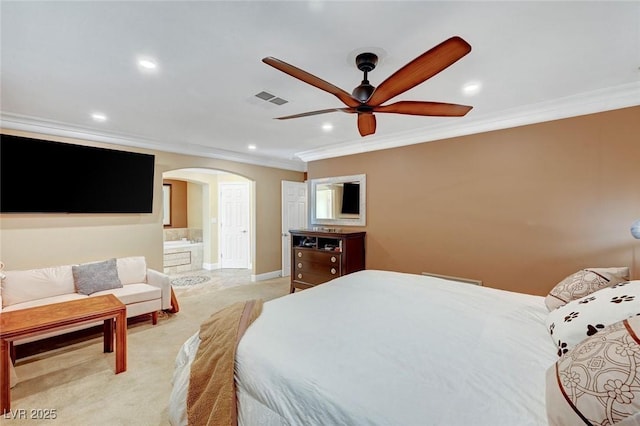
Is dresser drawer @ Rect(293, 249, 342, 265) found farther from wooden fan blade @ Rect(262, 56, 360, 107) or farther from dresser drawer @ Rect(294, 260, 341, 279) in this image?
wooden fan blade @ Rect(262, 56, 360, 107)

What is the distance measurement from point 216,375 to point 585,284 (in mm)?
2121

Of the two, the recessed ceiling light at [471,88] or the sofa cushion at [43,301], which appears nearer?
the recessed ceiling light at [471,88]

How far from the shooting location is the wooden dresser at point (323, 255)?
4129 millimetres

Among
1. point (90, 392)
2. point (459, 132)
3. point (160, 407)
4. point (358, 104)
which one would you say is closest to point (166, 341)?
point (90, 392)

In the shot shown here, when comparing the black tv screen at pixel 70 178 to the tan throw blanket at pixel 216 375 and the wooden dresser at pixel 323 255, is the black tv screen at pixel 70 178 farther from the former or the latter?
the tan throw blanket at pixel 216 375

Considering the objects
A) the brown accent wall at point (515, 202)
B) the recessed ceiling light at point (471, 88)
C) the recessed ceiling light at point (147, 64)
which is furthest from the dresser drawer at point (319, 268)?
the recessed ceiling light at point (147, 64)

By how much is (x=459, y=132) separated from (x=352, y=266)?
2324mm

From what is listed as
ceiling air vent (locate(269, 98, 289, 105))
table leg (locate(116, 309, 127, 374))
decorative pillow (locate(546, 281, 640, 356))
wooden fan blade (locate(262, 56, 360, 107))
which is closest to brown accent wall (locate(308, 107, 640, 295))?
decorative pillow (locate(546, 281, 640, 356))

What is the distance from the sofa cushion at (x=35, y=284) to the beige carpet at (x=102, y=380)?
0.66 meters

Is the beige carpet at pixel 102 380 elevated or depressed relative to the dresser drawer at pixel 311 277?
depressed

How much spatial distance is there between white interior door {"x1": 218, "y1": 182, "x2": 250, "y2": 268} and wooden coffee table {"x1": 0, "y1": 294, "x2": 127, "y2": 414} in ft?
13.4

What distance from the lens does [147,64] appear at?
2047 mm

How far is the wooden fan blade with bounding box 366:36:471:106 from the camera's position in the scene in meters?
1.33

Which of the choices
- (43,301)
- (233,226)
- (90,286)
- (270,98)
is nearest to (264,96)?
(270,98)
